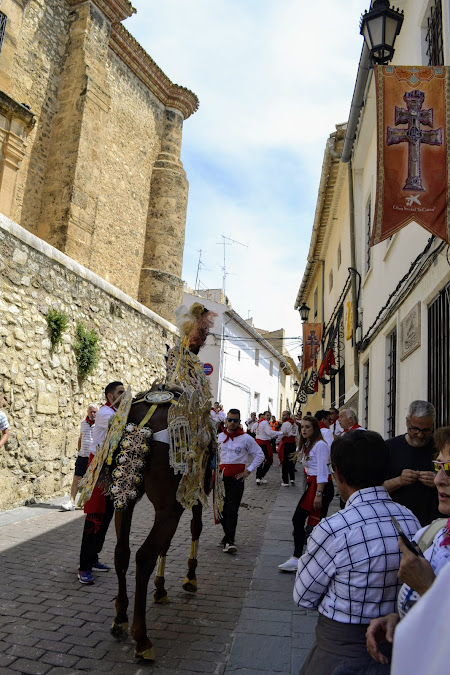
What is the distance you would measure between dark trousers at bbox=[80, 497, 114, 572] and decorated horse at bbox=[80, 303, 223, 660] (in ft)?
2.68

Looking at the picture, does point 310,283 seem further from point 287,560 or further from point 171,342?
point 287,560

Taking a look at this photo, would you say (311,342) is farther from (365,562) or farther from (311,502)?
(365,562)

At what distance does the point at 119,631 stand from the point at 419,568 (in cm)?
288

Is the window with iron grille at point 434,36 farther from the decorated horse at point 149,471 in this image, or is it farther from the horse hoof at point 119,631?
the horse hoof at point 119,631

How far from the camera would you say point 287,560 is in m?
5.96

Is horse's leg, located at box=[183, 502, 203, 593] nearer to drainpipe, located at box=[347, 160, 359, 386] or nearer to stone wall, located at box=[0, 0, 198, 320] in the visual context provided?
drainpipe, located at box=[347, 160, 359, 386]

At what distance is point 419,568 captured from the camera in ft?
4.99

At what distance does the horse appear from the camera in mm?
3496

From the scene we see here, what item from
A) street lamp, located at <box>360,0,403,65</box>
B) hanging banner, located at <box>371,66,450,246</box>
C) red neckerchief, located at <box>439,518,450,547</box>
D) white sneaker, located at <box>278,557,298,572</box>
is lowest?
white sneaker, located at <box>278,557,298,572</box>

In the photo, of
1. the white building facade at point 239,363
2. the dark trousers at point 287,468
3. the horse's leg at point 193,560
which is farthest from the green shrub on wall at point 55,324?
the white building facade at point 239,363

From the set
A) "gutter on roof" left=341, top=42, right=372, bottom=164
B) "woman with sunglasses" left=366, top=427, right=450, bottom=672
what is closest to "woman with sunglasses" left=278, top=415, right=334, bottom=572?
"woman with sunglasses" left=366, top=427, right=450, bottom=672

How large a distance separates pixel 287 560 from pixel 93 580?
212 centimetres

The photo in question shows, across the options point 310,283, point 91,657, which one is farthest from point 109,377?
point 310,283

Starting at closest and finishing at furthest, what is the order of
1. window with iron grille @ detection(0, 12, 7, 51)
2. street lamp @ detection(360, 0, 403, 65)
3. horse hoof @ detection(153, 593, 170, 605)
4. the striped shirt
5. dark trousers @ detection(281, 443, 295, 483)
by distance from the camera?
1. horse hoof @ detection(153, 593, 170, 605)
2. street lamp @ detection(360, 0, 403, 65)
3. the striped shirt
4. window with iron grille @ detection(0, 12, 7, 51)
5. dark trousers @ detection(281, 443, 295, 483)
